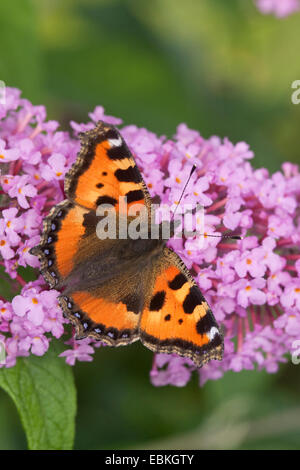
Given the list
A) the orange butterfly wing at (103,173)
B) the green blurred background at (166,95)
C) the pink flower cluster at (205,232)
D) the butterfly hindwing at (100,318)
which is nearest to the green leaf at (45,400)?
the pink flower cluster at (205,232)

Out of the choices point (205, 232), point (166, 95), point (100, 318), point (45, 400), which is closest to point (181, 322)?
point (100, 318)

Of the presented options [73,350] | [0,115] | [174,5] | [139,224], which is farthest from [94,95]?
[73,350]

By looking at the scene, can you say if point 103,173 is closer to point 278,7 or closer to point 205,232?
point 205,232

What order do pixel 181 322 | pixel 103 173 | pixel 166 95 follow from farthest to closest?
pixel 166 95
pixel 103 173
pixel 181 322

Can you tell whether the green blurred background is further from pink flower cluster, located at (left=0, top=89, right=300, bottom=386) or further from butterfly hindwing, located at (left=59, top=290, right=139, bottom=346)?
butterfly hindwing, located at (left=59, top=290, right=139, bottom=346)

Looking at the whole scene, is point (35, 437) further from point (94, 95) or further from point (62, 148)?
point (94, 95)

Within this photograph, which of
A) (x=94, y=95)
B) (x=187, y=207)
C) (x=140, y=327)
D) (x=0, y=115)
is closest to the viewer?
(x=140, y=327)

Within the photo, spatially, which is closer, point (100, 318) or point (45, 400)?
point (100, 318)
